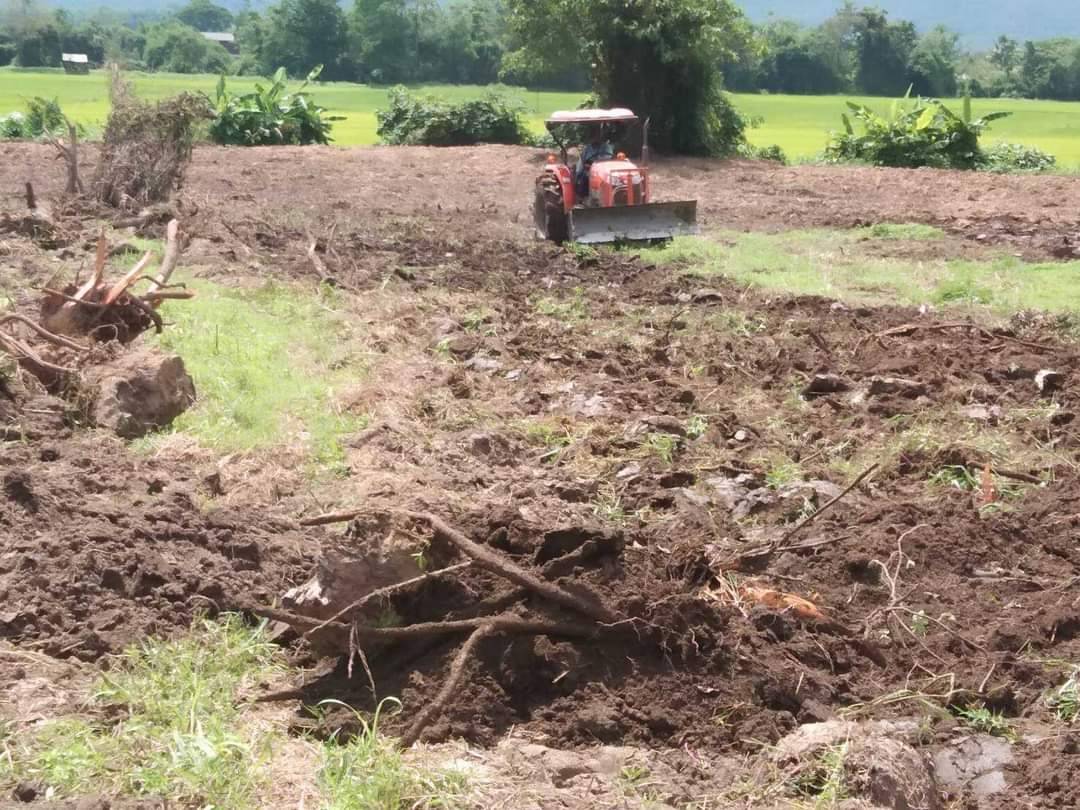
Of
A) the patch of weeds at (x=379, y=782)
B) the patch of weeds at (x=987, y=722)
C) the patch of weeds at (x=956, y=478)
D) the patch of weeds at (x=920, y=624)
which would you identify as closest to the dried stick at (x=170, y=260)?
the patch of weeds at (x=956, y=478)

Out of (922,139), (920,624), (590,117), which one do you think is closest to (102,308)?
(920,624)

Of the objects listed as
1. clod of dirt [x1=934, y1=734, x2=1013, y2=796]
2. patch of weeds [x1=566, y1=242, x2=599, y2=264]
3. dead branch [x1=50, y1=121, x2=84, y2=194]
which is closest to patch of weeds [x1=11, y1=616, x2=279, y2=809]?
clod of dirt [x1=934, y1=734, x2=1013, y2=796]

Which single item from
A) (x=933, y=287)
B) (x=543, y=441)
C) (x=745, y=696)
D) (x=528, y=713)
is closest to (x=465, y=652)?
(x=528, y=713)

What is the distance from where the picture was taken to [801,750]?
13.3 ft

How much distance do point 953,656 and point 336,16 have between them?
7248 centimetres

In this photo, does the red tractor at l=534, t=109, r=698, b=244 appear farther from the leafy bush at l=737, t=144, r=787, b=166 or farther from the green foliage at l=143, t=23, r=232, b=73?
the green foliage at l=143, t=23, r=232, b=73

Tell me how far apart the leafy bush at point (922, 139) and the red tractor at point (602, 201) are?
13.5m

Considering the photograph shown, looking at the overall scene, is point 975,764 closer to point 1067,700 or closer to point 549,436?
point 1067,700

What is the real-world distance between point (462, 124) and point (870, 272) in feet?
60.8

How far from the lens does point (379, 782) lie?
3.81 meters

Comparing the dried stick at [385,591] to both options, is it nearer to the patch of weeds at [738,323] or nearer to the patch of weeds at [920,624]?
the patch of weeds at [920,624]

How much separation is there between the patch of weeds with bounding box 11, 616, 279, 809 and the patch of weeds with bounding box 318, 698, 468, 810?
0.74ft

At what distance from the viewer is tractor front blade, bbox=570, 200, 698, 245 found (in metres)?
14.4

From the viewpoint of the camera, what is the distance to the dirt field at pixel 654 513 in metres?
4.52
